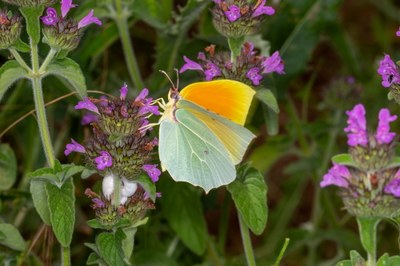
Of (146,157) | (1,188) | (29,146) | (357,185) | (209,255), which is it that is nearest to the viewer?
(357,185)

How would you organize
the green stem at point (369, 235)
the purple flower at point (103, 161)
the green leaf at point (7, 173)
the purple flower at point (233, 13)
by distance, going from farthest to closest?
the green leaf at point (7, 173), the purple flower at point (233, 13), the purple flower at point (103, 161), the green stem at point (369, 235)

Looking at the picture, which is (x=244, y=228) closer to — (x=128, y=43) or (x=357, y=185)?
(x=357, y=185)

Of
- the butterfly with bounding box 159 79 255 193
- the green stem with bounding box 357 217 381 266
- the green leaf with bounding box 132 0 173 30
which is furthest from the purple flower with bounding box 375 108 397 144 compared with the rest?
the green leaf with bounding box 132 0 173 30

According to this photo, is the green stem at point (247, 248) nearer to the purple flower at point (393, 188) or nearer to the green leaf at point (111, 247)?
the green leaf at point (111, 247)

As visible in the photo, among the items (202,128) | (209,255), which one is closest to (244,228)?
(202,128)

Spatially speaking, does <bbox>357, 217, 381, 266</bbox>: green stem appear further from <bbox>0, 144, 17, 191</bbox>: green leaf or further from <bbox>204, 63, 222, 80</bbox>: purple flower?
<bbox>0, 144, 17, 191</bbox>: green leaf

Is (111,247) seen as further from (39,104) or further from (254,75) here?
(254,75)

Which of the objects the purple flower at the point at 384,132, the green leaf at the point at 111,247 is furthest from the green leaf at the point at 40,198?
the purple flower at the point at 384,132
